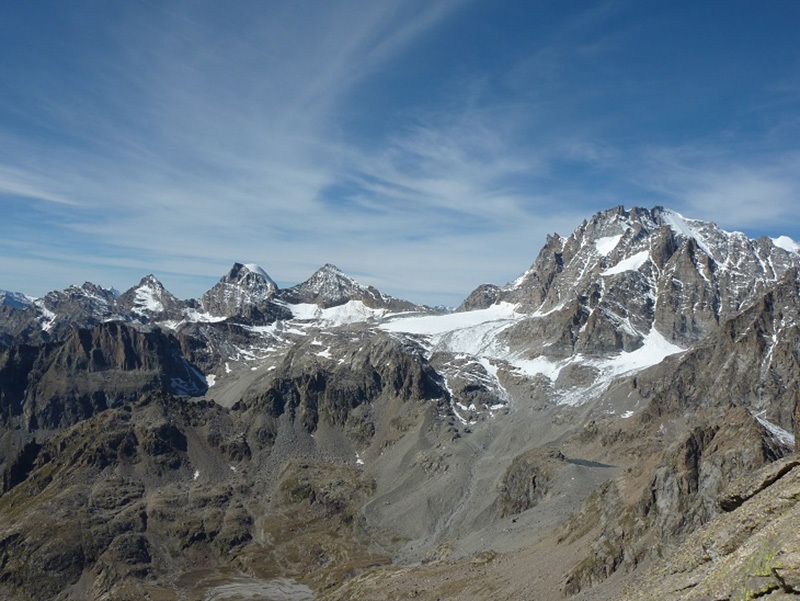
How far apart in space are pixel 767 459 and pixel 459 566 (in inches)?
2426

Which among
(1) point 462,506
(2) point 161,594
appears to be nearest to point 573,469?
A: (1) point 462,506

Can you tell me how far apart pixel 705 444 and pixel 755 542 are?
90.2 metres

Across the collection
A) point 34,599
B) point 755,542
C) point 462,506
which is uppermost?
point 755,542

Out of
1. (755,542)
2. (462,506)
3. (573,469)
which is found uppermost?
(755,542)

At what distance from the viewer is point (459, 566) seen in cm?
12694

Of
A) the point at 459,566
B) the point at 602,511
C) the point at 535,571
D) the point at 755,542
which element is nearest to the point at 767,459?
the point at 602,511

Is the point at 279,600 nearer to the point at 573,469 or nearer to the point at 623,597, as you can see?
the point at 573,469

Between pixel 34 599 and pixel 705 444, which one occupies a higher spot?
pixel 705 444

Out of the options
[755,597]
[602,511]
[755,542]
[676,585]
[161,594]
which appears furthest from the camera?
[161,594]

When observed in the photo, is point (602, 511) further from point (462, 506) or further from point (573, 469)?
point (462, 506)

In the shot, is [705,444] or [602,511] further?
[602,511]

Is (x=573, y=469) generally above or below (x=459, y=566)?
above

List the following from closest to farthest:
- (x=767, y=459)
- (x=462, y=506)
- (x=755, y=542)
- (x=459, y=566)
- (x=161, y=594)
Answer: (x=755, y=542)
(x=767, y=459)
(x=459, y=566)
(x=161, y=594)
(x=462, y=506)

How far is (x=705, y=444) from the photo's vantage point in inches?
4269
